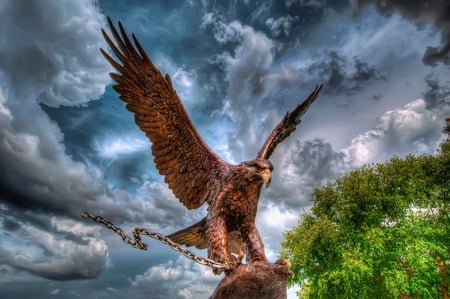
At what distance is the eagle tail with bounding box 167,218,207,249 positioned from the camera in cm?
413

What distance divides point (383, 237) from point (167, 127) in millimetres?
13646

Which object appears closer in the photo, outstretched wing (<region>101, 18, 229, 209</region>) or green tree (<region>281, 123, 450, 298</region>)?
outstretched wing (<region>101, 18, 229, 209</region>)

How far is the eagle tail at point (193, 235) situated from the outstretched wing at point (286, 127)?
134 centimetres

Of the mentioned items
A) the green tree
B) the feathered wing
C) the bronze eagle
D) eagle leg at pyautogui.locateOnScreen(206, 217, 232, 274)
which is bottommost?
eagle leg at pyautogui.locateOnScreen(206, 217, 232, 274)

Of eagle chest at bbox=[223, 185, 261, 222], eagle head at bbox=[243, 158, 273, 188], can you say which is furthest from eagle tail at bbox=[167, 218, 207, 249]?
eagle head at bbox=[243, 158, 273, 188]

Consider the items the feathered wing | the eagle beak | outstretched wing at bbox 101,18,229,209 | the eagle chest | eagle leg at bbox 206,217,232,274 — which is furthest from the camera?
outstretched wing at bbox 101,18,229,209

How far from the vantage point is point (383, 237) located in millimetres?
13867

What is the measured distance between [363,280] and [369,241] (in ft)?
7.29

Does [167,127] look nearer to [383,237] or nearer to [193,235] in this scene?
[193,235]

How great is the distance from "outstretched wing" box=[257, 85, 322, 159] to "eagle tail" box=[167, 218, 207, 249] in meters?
1.34

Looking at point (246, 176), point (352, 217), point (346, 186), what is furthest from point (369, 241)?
point (246, 176)

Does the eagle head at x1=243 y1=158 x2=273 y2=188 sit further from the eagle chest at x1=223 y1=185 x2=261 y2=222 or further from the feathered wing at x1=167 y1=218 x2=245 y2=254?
the feathered wing at x1=167 y1=218 x2=245 y2=254

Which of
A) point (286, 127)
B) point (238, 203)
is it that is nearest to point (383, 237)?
point (286, 127)

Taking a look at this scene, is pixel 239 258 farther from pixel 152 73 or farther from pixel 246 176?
pixel 152 73
